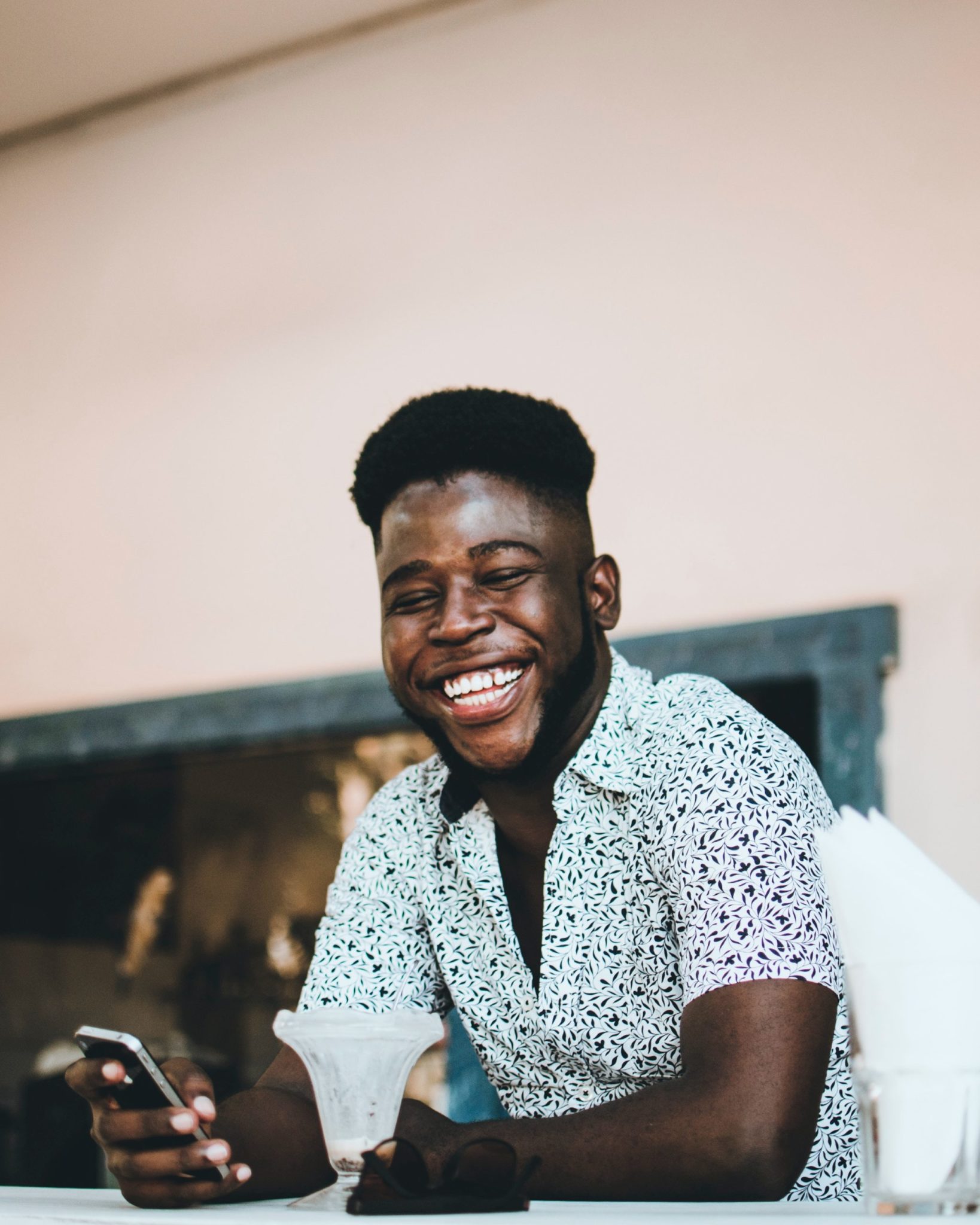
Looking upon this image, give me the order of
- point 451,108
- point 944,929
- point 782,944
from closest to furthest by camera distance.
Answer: point 944,929
point 782,944
point 451,108

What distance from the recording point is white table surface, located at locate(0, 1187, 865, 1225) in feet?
3.00

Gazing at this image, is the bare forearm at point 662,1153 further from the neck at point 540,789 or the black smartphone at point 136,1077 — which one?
the neck at point 540,789

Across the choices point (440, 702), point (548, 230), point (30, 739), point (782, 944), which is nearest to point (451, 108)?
point (548, 230)

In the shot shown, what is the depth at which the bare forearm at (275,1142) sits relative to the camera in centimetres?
133

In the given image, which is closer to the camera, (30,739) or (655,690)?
(655,690)

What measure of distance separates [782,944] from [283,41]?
2997 millimetres

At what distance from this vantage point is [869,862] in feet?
3.07

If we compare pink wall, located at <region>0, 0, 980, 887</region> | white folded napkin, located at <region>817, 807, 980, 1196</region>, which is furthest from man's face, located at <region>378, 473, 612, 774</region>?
pink wall, located at <region>0, 0, 980, 887</region>

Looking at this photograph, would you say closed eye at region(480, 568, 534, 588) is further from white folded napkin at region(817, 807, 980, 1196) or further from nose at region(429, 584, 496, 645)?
white folded napkin at region(817, 807, 980, 1196)

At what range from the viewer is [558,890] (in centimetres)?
163

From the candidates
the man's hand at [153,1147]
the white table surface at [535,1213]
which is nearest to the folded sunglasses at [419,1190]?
the white table surface at [535,1213]

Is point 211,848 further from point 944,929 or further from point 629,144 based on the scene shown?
point 944,929

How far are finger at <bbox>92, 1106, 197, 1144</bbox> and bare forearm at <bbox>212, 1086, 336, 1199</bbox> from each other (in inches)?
6.2

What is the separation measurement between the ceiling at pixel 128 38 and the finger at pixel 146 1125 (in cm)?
294
